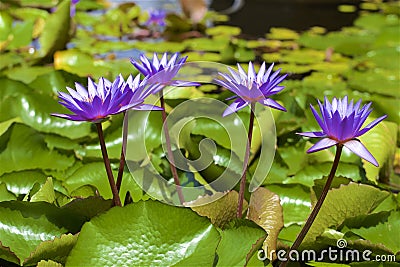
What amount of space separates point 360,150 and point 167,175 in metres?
0.53

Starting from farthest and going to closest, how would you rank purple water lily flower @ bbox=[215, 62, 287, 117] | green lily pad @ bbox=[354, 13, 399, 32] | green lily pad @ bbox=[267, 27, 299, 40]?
1. green lily pad @ bbox=[354, 13, 399, 32]
2. green lily pad @ bbox=[267, 27, 299, 40]
3. purple water lily flower @ bbox=[215, 62, 287, 117]

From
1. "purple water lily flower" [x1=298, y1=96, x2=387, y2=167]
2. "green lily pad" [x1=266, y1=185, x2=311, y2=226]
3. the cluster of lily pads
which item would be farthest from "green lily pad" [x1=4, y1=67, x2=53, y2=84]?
"purple water lily flower" [x1=298, y1=96, x2=387, y2=167]

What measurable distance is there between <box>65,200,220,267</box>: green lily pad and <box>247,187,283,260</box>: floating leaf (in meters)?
0.15

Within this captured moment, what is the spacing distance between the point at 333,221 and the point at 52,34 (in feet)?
4.68

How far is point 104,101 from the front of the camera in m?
0.77

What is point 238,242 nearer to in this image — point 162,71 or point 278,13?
point 162,71

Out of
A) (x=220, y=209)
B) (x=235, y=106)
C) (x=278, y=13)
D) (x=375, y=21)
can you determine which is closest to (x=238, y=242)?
(x=220, y=209)

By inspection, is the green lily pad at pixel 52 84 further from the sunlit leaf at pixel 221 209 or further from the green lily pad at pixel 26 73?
the sunlit leaf at pixel 221 209

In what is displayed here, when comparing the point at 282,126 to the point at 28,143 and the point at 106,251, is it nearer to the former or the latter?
the point at 28,143

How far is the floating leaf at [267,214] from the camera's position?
0.95 metres

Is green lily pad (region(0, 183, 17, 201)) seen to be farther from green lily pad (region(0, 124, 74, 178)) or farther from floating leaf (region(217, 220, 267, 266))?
floating leaf (region(217, 220, 267, 266))

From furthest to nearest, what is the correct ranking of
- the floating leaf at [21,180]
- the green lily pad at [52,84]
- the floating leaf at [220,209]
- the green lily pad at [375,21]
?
the green lily pad at [375,21] < the green lily pad at [52,84] < the floating leaf at [21,180] < the floating leaf at [220,209]

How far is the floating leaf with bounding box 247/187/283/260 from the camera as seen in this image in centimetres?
95

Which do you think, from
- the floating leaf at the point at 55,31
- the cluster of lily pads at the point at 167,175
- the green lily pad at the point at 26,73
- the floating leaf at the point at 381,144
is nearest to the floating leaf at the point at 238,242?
the cluster of lily pads at the point at 167,175
